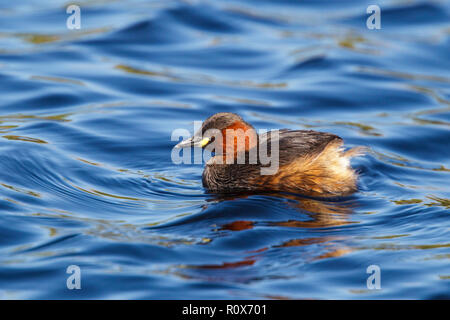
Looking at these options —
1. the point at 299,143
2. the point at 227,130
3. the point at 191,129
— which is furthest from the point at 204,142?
the point at 191,129

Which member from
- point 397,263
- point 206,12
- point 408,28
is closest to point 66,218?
point 397,263

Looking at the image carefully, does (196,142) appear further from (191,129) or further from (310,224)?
(191,129)

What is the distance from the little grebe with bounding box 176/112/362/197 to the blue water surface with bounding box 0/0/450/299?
19 cm

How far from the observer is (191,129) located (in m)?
11.1

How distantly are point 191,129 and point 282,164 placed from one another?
116 inches

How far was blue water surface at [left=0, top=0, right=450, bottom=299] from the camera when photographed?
6773 millimetres

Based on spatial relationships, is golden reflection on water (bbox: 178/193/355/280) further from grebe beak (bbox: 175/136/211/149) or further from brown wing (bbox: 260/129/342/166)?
grebe beak (bbox: 175/136/211/149)

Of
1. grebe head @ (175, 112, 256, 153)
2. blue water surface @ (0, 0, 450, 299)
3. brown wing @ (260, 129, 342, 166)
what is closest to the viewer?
blue water surface @ (0, 0, 450, 299)

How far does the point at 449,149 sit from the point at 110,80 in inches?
221

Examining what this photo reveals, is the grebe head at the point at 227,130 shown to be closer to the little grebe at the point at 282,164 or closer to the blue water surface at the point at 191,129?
the little grebe at the point at 282,164

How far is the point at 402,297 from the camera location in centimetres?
639

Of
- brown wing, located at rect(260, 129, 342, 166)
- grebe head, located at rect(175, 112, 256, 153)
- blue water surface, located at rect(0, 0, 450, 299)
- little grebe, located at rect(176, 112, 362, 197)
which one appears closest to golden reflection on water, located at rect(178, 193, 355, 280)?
blue water surface, located at rect(0, 0, 450, 299)
